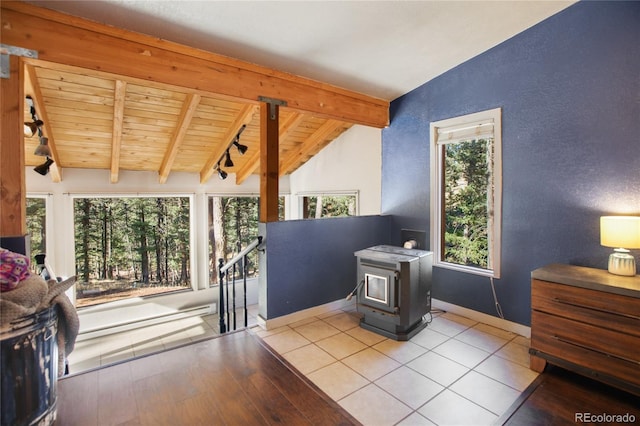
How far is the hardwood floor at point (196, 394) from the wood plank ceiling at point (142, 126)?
220 centimetres

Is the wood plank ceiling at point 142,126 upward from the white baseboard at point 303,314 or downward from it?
upward

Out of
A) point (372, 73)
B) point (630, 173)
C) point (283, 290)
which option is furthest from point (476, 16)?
point (283, 290)

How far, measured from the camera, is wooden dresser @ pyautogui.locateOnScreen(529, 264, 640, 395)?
1.88 m

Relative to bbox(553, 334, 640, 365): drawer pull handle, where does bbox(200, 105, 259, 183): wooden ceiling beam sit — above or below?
above

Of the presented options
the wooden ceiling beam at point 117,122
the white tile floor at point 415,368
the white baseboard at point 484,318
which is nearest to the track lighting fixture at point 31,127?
the wooden ceiling beam at point 117,122

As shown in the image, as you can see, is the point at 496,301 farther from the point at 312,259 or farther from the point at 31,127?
the point at 31,127

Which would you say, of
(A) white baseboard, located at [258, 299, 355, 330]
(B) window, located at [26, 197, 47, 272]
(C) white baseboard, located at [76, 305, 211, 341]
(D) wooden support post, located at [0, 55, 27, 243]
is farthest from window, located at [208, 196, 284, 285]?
(D) wooden support post, located at [0, 55, 27, 243]

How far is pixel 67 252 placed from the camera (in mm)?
4625

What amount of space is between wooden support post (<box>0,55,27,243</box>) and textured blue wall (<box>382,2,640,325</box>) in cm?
370

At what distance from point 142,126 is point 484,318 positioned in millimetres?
4521

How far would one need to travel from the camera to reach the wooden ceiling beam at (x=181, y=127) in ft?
11.1

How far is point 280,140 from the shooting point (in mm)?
4855

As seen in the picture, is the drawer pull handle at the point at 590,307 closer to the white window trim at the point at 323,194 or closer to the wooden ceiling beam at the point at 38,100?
the white window trim at the point at 323,194

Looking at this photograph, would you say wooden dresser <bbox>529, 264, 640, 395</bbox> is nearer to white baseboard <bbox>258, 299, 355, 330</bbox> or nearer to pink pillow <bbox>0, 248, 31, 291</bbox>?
white baseboard <bbox>258, 299, 355, 330</bbox>
